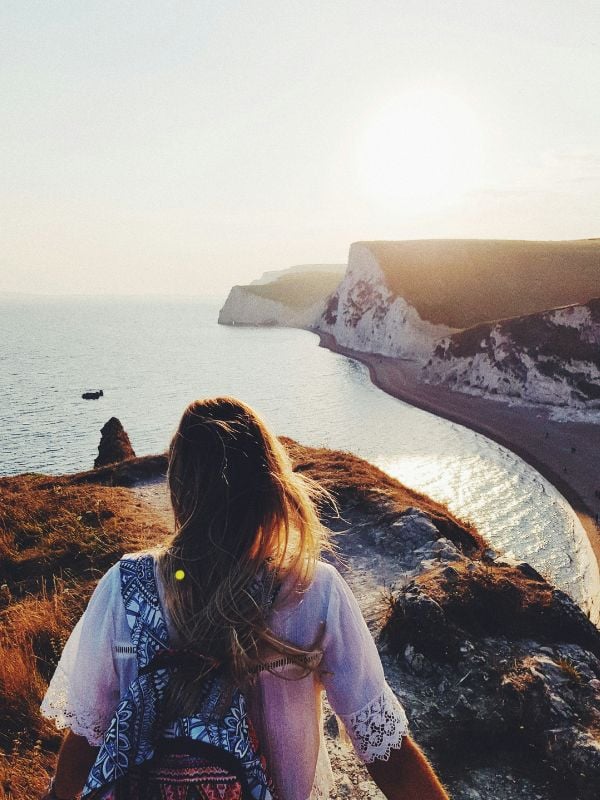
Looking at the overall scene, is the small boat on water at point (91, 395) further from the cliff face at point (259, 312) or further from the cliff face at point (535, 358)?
the cliff face at point (259, 312)

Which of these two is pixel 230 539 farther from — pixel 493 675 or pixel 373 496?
pixel 373 496

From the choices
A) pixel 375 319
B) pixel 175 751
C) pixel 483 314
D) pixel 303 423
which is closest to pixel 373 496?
pixel 175 751

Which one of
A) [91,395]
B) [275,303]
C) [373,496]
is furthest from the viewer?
[275,303]

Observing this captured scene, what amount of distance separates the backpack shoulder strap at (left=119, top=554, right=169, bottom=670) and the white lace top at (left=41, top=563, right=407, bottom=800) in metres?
0.03

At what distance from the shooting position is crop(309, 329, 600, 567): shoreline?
25.5 metres

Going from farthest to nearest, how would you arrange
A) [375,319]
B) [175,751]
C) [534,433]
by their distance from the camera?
[375,319]
[534,433]
[175,751]

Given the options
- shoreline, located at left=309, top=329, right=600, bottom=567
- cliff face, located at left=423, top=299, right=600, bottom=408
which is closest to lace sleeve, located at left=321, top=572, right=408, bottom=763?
shoreline, located at left=309, top=329, right=600, bottom=567

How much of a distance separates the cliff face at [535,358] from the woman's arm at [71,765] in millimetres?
39668

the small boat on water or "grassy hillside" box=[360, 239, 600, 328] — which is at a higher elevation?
"grassy hillside" box=[360, 239, 600, 328]

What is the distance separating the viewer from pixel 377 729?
179 cm

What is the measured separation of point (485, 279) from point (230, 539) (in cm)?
7553

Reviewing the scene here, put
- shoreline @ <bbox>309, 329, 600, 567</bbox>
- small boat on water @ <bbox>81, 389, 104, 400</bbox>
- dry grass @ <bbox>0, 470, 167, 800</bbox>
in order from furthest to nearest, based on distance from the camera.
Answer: small boat on water @ <bbox>81, 389, 104, 400</bbox>, shoreline @ <bbox>309, 329, 600, 567</bbox>, dry grass @ <bbox>0, 470, 167, 800</bbox>

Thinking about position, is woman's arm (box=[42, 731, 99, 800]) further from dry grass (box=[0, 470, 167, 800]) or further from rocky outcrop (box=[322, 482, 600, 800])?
rocky outcrop (box=[322, 482, 600, 800])

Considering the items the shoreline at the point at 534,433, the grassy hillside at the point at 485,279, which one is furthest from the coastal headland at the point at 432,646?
the grassy hillside at the point at 485,279
